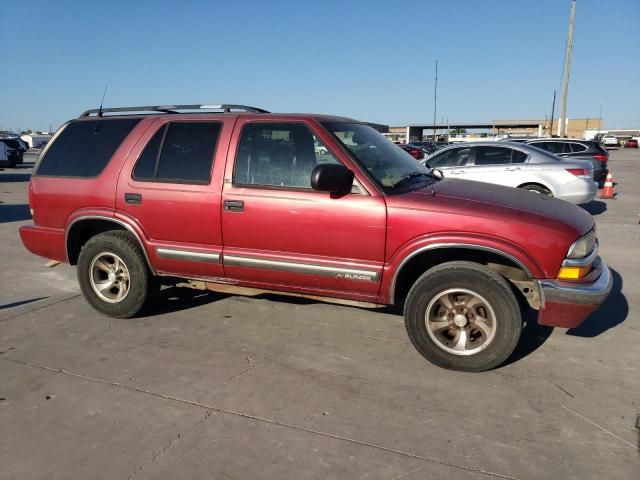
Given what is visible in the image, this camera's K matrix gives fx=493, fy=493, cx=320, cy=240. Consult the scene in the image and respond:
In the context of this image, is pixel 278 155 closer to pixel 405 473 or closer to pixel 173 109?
pixel 173 109

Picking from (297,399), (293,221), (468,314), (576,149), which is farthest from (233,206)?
(576,149)

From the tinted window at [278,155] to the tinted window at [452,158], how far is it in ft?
22.3

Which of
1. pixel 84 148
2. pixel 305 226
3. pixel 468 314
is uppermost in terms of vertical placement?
pixel 84 148

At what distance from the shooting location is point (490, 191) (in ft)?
Result: 13.0

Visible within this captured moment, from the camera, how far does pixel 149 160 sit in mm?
4371

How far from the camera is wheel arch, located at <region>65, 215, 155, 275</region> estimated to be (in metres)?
4.41

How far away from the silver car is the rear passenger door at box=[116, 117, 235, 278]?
19.1 ft

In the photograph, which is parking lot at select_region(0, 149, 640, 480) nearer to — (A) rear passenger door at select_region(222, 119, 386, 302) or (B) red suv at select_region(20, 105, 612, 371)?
(B) red suv at select_region(20, 105, 612, 371)

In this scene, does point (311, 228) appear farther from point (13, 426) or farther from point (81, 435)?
point (13, 426)

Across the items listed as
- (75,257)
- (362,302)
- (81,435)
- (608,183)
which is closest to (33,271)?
(75,257)

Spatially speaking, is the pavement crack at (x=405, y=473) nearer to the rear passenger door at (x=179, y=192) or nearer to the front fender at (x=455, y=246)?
the front fender at (x=455, y=246)

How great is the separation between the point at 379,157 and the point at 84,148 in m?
2.79

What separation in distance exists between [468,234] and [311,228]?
3.78ft

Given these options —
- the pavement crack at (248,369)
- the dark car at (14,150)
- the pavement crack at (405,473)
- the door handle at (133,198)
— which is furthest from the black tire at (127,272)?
the dark car at (14,150)
